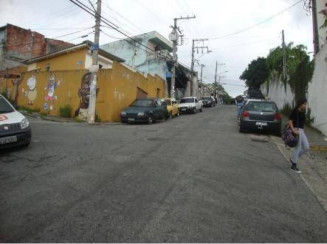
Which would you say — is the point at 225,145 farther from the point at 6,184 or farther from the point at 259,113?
the point at 6,184

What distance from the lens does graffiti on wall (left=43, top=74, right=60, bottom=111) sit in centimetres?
2339

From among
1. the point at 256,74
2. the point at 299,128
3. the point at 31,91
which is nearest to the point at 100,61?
the point at 31,91

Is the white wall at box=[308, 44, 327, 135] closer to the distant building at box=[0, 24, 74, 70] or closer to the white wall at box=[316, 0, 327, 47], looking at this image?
the white wall at box=[316, 0, 327, 47]

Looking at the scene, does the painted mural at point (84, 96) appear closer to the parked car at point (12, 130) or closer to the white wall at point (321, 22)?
the parked car at point (12, 130)

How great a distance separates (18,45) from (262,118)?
27.7 m

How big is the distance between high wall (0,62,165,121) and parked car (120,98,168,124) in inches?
43.2

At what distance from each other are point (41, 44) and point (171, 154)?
106 ft

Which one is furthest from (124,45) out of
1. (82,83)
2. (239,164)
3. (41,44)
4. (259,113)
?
(239,164)

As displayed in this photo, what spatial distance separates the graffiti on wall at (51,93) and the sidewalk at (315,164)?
561 inches

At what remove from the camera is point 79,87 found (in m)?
22.2

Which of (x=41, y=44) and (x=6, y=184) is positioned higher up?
(x=41, y=44)

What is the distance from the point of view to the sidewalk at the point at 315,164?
7.41 m

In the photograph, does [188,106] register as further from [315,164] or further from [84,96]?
[315,164]

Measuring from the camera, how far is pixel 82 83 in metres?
22.1
